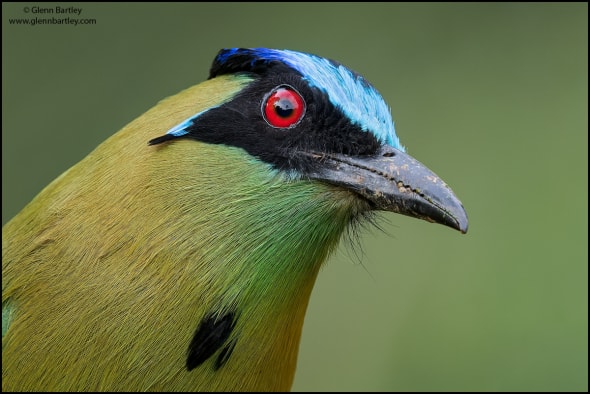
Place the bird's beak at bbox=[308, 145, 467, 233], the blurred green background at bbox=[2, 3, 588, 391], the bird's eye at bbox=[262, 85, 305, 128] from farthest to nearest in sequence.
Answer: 1. the blurred green background at bbox=[2, 3, 588, 391]
2. the bird's eye at bbox=[262, 85, 305, 128]
3. the bird's beak at bbox=[308, 145, 467, 233]

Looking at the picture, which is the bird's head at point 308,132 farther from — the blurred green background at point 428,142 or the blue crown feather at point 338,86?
the blurred green background at point 428,142

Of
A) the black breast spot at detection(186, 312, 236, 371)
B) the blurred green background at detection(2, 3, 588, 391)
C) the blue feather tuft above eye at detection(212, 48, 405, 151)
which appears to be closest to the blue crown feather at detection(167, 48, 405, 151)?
the blue feather tuft above eye at detection(212, 48, 405, 151)

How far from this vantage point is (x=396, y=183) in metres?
2.52

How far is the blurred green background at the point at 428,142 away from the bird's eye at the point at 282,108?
8.45 ft

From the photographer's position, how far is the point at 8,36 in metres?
5.44

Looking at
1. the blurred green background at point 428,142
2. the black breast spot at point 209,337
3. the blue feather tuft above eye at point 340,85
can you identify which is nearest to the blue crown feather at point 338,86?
the blue feather tuft above eye at point 340,85

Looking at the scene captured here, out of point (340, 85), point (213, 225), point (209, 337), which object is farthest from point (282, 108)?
point (209, 337)

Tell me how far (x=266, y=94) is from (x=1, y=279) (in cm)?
114

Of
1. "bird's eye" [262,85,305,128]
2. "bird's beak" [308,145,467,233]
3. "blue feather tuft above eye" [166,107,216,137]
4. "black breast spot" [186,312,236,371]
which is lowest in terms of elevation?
"black breast spot" [186,312,236,371]

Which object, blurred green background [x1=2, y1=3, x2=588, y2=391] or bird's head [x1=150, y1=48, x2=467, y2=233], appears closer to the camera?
bird's head [x1=150, y1=48, x2=467, y2=233]

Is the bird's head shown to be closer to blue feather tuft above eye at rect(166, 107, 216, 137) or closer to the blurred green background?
blue feather tuft above eye at rect(166, 107, 216, 137)

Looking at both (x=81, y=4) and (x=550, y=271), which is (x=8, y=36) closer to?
(x=81, y=4)

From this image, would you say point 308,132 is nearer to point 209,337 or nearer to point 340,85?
point 340,85

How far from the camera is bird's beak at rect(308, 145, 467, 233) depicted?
247 cm
